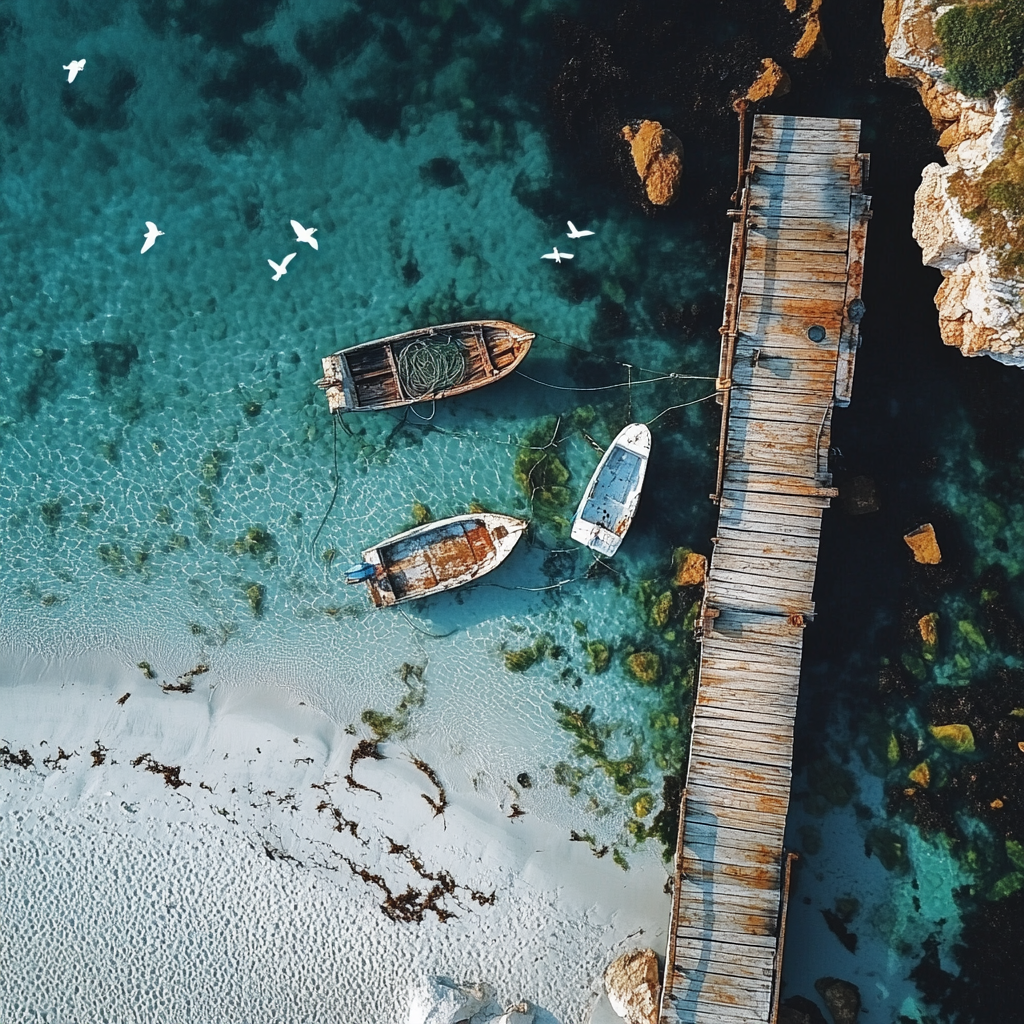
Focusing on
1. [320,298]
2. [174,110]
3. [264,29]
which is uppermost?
[264,29]

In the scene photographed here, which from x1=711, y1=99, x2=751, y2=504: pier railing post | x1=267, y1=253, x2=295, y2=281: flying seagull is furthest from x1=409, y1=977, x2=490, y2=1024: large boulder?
x1=267, y1=253, x2=295, y2=281: flying seagull

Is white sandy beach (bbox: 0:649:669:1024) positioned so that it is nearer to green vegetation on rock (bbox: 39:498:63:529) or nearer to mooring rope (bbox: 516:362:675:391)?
green vegetation on rock (bbox: 39:498:63:529)

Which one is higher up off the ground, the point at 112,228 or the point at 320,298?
the point at 112,228

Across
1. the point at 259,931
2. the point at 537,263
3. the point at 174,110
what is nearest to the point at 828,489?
the point at 537,263

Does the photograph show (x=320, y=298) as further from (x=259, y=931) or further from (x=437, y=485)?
(x=259, y=931)

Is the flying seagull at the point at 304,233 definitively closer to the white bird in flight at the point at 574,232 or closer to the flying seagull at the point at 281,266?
the flying seagull at the point at 281,266

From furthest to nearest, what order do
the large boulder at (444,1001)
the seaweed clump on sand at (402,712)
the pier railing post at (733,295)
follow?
the seaweed clump on sand at (402,712) → the large boulder at (444,1001) → the pier railing post at (733,295)

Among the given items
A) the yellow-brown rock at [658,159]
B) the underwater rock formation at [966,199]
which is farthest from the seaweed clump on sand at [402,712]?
the underwater rock formation at [966,199]
